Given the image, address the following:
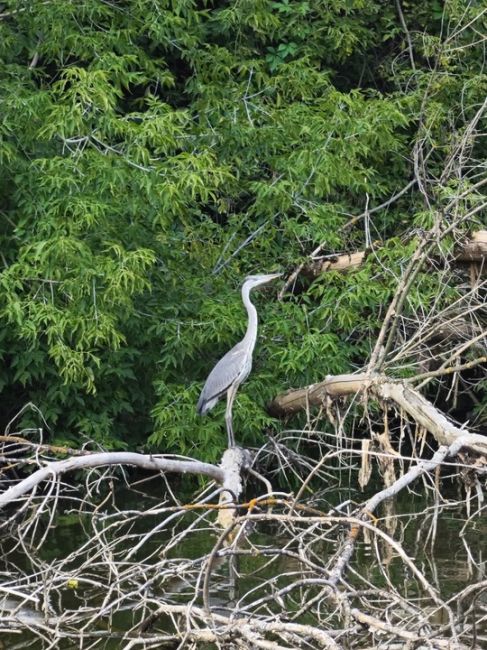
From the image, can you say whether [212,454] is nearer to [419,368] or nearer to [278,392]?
[278,392]

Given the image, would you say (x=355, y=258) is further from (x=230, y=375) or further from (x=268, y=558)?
(x=268, y=558)

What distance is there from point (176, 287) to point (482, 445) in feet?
12.3

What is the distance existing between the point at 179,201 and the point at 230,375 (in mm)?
1246

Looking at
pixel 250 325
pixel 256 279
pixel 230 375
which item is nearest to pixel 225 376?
pixel 230 375

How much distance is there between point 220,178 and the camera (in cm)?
816

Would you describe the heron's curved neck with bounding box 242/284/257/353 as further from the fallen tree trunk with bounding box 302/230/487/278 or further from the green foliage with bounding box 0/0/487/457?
the fallen tree trunk with bounding box 302/230/487/278

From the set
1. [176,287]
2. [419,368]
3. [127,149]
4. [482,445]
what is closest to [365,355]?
[419,368]

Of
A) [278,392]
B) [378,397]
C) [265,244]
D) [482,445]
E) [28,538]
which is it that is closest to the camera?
[482,445]

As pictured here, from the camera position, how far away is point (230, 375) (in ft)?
25.6

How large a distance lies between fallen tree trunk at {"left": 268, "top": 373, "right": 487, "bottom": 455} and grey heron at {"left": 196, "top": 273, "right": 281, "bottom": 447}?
0.47 meters

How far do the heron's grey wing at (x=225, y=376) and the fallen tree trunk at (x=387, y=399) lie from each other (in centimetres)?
49

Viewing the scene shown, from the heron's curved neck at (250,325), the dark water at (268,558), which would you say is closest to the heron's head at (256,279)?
the heron's curved neck at (250,325)

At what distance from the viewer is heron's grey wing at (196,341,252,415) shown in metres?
7.80

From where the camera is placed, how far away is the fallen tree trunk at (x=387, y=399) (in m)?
5.82
